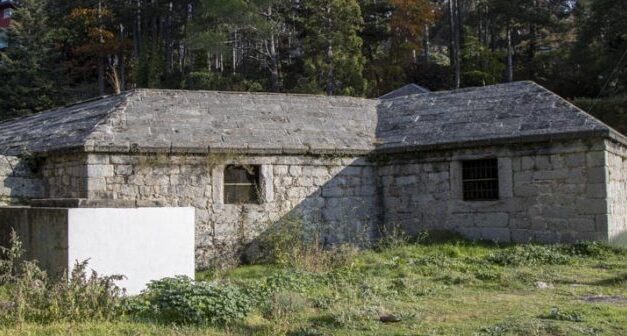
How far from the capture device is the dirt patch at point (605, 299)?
25.2 ft

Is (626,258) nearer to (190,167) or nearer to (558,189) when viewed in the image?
(558,189)

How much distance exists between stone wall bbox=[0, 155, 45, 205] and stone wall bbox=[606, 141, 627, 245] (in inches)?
439

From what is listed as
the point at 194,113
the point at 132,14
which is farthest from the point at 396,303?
the point at 132,14

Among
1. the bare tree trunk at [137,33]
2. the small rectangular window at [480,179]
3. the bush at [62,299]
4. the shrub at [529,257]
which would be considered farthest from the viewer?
the bare tree trunk at [137,33]

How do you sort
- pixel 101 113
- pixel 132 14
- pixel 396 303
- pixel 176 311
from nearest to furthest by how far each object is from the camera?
pixel 176 311 → pixel 396 303 → pixel 101 113 → pixel 132 14

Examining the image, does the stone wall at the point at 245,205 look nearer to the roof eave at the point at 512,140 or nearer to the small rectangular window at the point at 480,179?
the roof eave at the point at 512,140

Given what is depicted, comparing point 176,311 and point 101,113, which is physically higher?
point 101,113

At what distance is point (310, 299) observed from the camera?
26.0 ft

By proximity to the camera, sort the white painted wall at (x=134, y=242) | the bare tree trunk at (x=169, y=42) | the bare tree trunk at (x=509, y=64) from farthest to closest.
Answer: the bare tree trunk at (x=169, y=42) < the bare tree trunk at (x=509, y=64) < the white painted wall at (x=134, y=242)

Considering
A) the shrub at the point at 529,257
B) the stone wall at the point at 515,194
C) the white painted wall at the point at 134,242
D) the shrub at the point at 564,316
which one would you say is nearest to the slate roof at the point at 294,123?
the stone wall at the point at 515,194

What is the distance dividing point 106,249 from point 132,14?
33.1m

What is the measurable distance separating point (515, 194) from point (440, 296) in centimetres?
481

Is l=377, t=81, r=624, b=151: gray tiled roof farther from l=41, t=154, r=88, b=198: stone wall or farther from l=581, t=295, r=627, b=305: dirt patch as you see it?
l=41, t=154, r=88, b=198: stone wall

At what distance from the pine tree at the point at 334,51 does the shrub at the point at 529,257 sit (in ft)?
59.9
